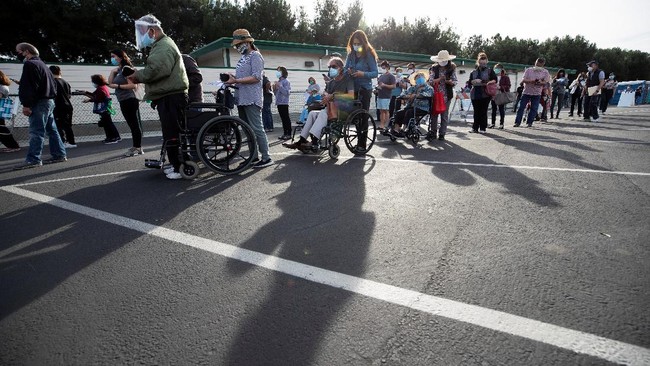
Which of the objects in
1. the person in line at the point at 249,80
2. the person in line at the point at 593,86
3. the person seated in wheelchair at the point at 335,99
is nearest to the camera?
the person in line at the point at 249,80

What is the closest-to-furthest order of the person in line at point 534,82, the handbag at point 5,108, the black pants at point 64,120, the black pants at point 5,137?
the handbag at point 5,108, the black pants at point 5,137, the black pants at point 64,120, the person in line at point 534,82

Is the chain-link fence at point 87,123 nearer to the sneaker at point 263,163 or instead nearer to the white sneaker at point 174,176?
the white sneaker at point 174,176

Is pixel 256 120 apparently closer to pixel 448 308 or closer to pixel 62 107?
pixel 448 308

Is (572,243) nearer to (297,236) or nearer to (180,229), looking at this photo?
(297,236)

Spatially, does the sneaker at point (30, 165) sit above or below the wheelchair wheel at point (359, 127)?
below

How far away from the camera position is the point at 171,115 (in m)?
4.30

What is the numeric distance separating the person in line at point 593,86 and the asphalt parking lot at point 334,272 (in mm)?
9514

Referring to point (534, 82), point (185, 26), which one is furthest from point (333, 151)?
point (185, 26)

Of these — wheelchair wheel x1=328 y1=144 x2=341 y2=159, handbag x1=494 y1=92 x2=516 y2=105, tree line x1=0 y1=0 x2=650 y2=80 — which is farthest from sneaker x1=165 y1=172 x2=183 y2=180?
tree line x1=0 y1=0 x2=650 y2=80

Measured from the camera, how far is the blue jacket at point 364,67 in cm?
554

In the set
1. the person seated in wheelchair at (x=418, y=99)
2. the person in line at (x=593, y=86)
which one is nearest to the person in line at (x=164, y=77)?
the person seated in wheelchair at (x=418, y=99)

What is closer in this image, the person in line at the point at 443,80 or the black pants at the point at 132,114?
the black pants at the point at 132,114

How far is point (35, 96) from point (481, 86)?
9538mm

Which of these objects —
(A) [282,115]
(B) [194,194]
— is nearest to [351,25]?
(A) [282,115]
